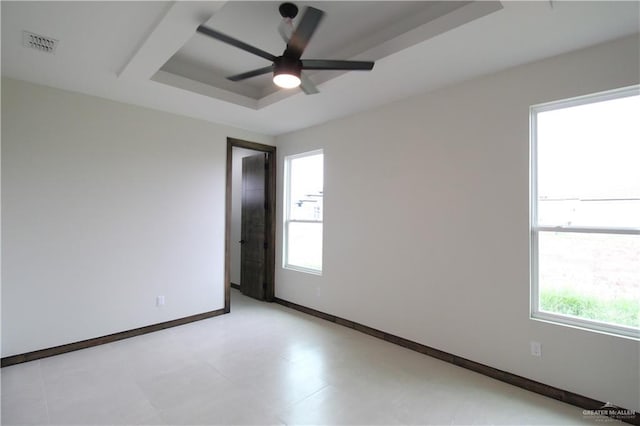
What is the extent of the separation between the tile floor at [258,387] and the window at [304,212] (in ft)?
4.61

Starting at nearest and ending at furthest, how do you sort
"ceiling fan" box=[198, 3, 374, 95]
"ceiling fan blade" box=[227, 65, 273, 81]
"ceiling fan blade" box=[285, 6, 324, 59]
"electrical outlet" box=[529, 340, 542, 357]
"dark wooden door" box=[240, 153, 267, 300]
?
"ceiling fan blade" box=[285, 6, 324, 59] → "ceiling fan" box=[198, 3, 374, 95] → "ceiling fan blade" box=[227, 65, 273, 81] → "electrical outlet" box=[529, 340, 542, 357] → "dark wooden door" box=[240, 153, 267, 300]

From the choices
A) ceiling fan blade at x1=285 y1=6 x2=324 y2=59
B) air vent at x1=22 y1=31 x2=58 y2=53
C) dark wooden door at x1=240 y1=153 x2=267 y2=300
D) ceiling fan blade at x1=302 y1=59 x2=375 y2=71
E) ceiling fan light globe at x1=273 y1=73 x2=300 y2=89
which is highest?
air vent at x1=22 y1=31 x2=58 y2=53

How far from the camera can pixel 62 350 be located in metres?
3.14

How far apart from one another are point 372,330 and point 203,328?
2.04 meters

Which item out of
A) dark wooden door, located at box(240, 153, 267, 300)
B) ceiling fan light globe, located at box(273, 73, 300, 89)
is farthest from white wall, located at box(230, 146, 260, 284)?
ceiling fan light globe, located at box(273, 73, 300, 89)

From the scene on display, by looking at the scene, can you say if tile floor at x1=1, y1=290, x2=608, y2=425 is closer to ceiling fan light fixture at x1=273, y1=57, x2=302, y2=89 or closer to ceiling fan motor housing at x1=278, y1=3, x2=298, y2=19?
ceiling fan light fixture at x1=273, y1=57, x2=302, y2=89

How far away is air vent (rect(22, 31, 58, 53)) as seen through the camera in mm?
2258

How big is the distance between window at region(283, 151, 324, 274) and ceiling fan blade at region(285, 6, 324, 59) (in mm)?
2352

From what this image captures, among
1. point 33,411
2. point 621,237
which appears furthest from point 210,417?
point 621,237

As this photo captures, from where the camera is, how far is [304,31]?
1.96m

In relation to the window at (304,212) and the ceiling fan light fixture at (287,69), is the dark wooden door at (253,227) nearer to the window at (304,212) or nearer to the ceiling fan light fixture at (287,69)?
the window at (304,212)

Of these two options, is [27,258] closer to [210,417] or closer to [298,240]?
[210,417]

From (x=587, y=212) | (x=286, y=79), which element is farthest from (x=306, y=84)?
(x=587, y=212)

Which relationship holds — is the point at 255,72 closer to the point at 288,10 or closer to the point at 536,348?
the point at 288,10
